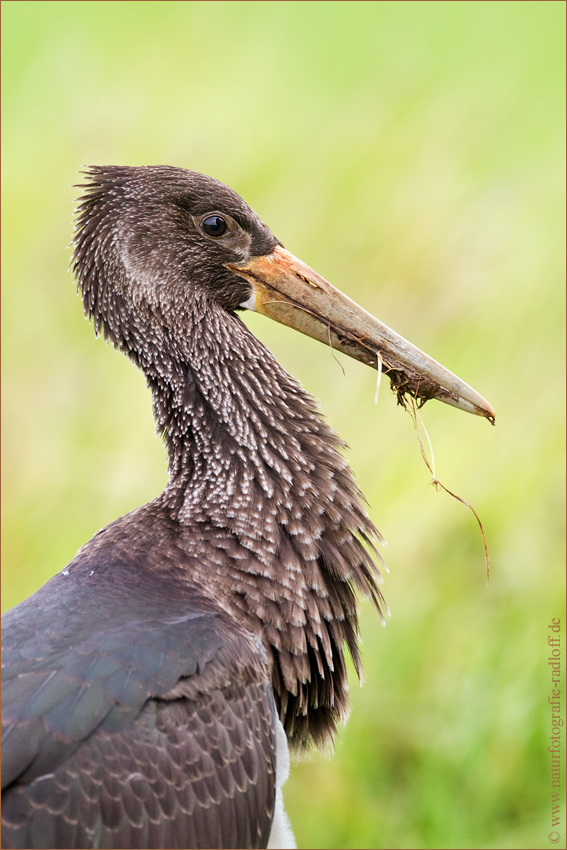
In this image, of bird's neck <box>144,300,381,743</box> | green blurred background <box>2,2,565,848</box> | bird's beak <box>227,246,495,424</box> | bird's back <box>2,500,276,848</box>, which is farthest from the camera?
green blurred background <box>2,2,565,848</box>

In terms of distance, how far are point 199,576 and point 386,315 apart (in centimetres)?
283

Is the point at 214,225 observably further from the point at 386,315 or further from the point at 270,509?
the point at 386,315

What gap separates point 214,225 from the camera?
3.60 meters

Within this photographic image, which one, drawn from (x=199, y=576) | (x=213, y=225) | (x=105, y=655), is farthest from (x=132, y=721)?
(x=213, y=225)

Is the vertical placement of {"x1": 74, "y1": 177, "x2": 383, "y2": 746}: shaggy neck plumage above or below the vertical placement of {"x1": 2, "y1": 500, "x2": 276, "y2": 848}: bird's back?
above

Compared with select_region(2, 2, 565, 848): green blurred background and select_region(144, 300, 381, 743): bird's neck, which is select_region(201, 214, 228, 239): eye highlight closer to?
select_region(144, 300, 381, 743): bird's neck

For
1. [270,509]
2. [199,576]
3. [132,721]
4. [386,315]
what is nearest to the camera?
[132,721]

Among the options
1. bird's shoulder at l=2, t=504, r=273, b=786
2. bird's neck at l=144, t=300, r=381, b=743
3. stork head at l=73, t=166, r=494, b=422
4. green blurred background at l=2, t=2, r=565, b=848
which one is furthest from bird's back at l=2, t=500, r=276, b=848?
green blurred background at l=2, t=2, r=565, b=848

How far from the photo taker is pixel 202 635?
2.92 meters

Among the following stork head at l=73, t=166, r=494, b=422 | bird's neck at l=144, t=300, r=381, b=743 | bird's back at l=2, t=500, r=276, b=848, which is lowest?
bird's back at l=2, t=500, r=276, b=848

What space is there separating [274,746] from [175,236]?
72.5 inches

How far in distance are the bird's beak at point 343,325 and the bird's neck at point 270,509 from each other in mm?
180

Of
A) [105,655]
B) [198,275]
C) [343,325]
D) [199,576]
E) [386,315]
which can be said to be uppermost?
[386,315]

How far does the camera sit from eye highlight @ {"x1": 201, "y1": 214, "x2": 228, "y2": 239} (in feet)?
11.8
